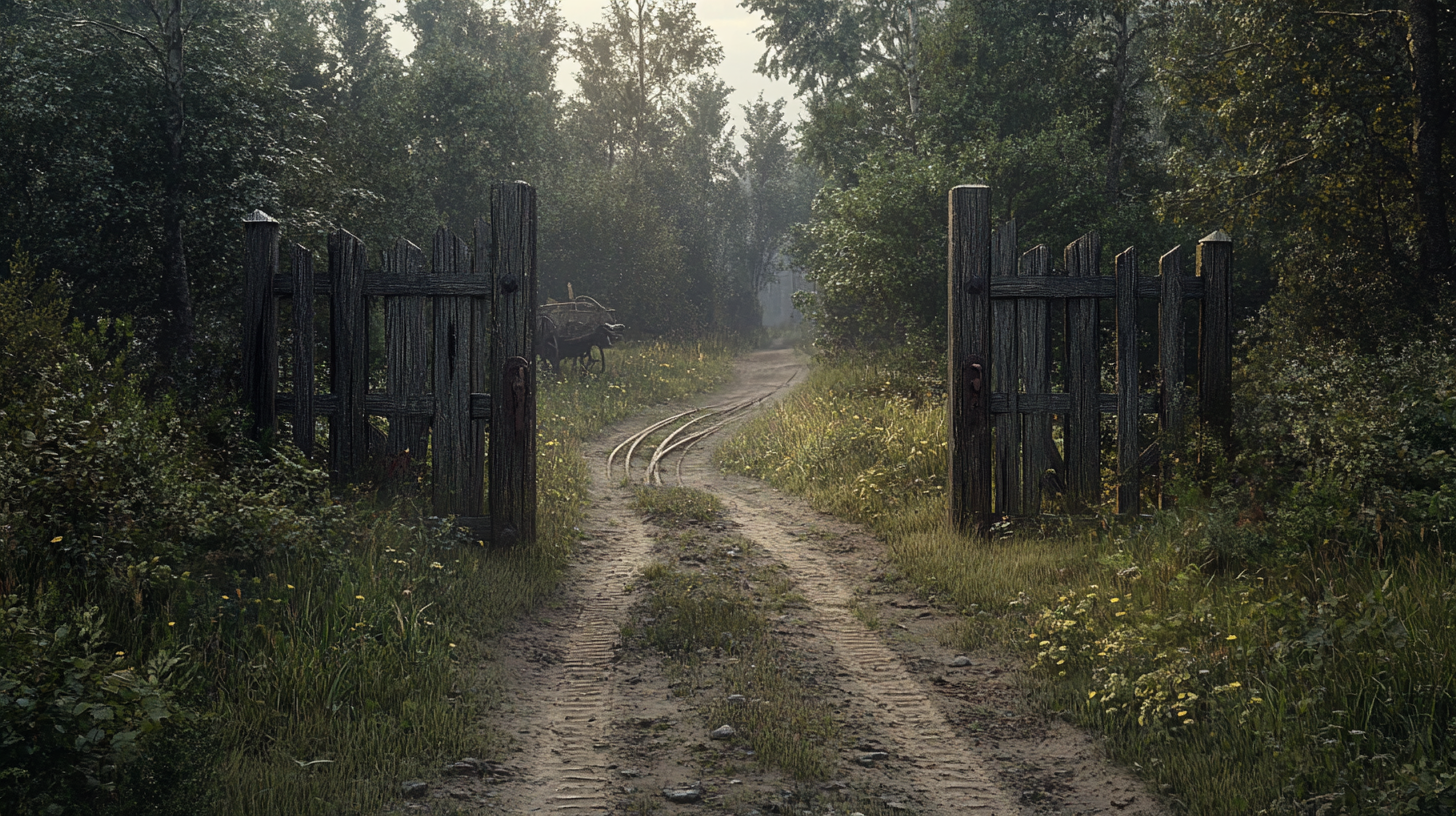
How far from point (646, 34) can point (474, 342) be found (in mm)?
35235

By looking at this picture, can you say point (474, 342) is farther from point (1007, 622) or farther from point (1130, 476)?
point (1130, 476)

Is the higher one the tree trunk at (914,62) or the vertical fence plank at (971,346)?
the tree trunk at (914,62)

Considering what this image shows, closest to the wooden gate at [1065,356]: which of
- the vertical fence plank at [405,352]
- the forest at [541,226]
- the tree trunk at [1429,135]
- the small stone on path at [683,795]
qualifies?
the forest at [541,226]

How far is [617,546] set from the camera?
8523mm

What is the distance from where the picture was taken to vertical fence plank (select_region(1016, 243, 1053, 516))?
7.54 m

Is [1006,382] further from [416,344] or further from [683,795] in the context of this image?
[683,795]

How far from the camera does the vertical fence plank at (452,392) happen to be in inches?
278

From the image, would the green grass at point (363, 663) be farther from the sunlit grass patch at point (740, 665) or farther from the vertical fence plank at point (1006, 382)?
the vertical fence plank at point (1006, 382)

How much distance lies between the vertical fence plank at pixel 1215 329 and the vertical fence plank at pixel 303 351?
21.9 ft

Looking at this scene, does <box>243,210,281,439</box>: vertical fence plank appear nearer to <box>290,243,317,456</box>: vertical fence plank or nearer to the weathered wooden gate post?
<box>290,243,317,456</box>: vertical fence plank

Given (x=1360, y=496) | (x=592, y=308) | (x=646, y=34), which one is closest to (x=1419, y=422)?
(x=1360, y=496)

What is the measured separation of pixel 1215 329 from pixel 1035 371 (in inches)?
55.1

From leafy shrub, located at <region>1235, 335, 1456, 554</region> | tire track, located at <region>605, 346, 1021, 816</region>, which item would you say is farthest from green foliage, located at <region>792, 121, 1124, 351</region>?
leafy shrub, located at <region>1235, 335, 1456, 554</region>

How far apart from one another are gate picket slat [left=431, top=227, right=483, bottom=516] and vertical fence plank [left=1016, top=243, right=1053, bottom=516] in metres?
4.20
